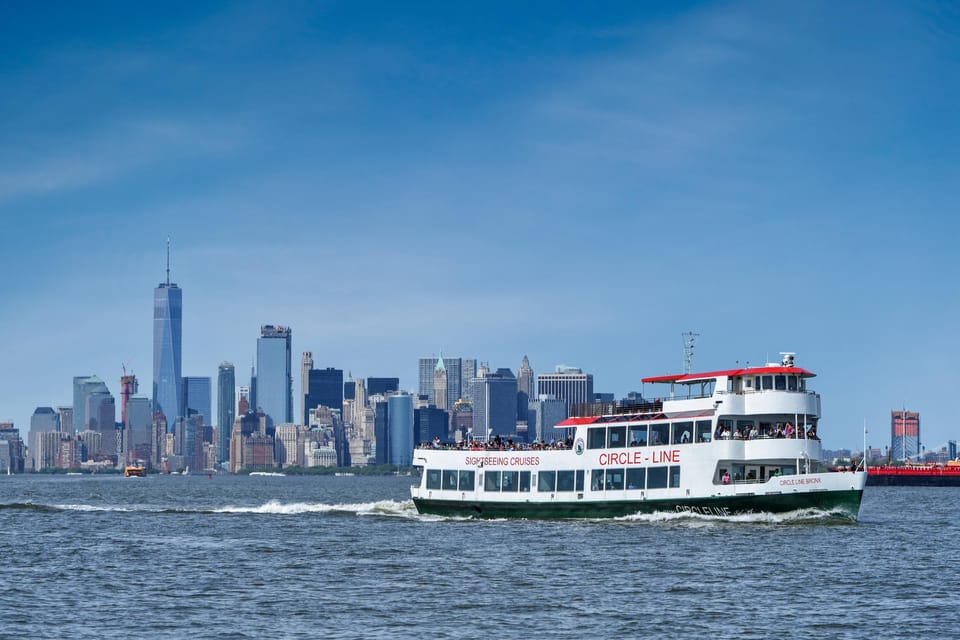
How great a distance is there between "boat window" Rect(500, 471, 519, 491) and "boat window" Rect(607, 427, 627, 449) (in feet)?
21.5

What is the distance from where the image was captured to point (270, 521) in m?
80.8

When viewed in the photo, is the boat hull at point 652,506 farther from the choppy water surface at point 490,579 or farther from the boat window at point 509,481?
the boat window at point 509,481

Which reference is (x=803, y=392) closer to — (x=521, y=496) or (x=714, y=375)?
(x=714, y=375)

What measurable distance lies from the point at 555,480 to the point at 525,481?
213 centimetres

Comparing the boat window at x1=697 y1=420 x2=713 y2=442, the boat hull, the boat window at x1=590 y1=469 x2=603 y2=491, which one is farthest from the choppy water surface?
the boat window at x1=697 y1=420 x2=713 y2=442

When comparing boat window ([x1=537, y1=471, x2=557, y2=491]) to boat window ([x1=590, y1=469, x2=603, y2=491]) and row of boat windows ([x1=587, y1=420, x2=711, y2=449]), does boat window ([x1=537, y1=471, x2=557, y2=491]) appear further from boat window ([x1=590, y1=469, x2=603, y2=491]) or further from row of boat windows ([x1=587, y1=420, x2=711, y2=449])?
row of boat windows ([x1=587, y1=420, x2=711, y2=449])

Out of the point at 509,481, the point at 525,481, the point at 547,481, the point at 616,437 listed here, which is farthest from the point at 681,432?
the point at 509,481

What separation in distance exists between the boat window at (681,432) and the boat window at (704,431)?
473 millimetres

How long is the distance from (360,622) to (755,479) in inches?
1247

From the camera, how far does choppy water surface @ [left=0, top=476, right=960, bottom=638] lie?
39219 millimetres

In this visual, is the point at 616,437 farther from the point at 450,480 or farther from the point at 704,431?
the point at 450,480

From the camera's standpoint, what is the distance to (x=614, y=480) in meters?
70.4

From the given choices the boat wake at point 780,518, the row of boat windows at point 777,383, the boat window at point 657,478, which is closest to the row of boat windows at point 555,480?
the boat window at point 657,478

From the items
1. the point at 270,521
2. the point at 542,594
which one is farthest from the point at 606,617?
the point at 270,521
